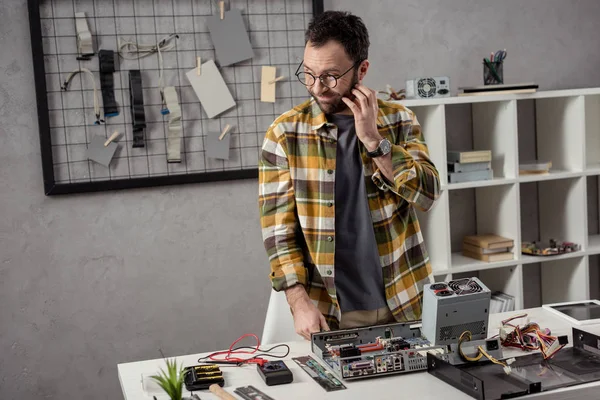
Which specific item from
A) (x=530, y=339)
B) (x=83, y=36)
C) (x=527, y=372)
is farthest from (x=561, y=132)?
(x=83, y=36)

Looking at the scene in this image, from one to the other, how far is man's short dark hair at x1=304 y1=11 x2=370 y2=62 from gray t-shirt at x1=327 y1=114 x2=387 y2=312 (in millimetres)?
285

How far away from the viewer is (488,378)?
5.34ft

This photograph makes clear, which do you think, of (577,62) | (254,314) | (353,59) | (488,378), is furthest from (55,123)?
(577,62)

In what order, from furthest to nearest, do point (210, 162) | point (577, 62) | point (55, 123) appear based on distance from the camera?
1. point (577, 62)
2. point (210, 162)
3. point (55, 123)

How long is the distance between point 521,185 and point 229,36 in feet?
5.64

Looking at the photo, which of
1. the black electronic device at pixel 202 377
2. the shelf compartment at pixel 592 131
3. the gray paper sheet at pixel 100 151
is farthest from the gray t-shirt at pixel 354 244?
the shelf compartment at pixel 592 131

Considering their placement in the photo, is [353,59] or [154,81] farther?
[154,81]

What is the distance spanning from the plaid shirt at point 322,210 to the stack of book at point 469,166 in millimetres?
1126

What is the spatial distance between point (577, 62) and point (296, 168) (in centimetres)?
225

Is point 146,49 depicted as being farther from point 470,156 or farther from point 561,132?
point 561,132

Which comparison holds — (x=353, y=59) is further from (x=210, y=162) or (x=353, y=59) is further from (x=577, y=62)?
(x=577, y=62)

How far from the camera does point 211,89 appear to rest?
322 cm

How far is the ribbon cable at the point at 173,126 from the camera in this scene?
3.16 m

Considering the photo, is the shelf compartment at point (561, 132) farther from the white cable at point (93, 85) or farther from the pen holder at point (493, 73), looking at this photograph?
the white cable at point (93, 85)
